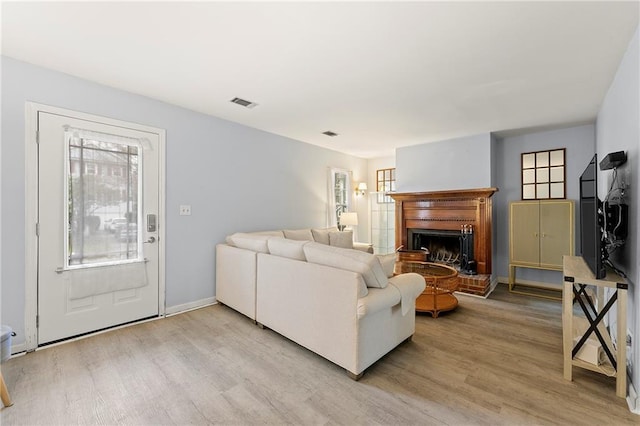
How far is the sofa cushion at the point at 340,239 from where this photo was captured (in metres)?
5.07

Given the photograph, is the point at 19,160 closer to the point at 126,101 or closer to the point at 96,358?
the point at 126,101

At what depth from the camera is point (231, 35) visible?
2057 mm

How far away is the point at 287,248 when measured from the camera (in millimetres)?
2768

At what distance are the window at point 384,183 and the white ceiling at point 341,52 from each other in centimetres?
294

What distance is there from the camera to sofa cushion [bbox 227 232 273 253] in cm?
311

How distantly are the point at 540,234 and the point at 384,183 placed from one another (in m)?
3.18

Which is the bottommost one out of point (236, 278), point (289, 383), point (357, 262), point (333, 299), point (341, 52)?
point (289, 383)

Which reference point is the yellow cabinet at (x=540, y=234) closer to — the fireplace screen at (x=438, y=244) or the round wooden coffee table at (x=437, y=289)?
the fireplace screen at (x=438, y=244)

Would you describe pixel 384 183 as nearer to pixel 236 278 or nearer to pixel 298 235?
pixel 298 235

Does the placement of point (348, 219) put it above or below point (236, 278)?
above

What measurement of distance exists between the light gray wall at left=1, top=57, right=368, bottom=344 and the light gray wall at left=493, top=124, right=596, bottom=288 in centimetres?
314

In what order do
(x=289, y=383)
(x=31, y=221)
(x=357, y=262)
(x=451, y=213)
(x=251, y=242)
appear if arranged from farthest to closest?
(x=451, y=213) < (x=251, y=242) < (x=31, y=221) < (x=357, y=262) < (x=289, y=383)

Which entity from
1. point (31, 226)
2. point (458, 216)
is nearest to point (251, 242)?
point (31, 226)

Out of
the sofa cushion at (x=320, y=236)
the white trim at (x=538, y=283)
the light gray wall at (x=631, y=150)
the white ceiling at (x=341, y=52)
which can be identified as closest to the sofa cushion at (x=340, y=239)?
Answer: the sofa cushion at (x=320, y=236)
